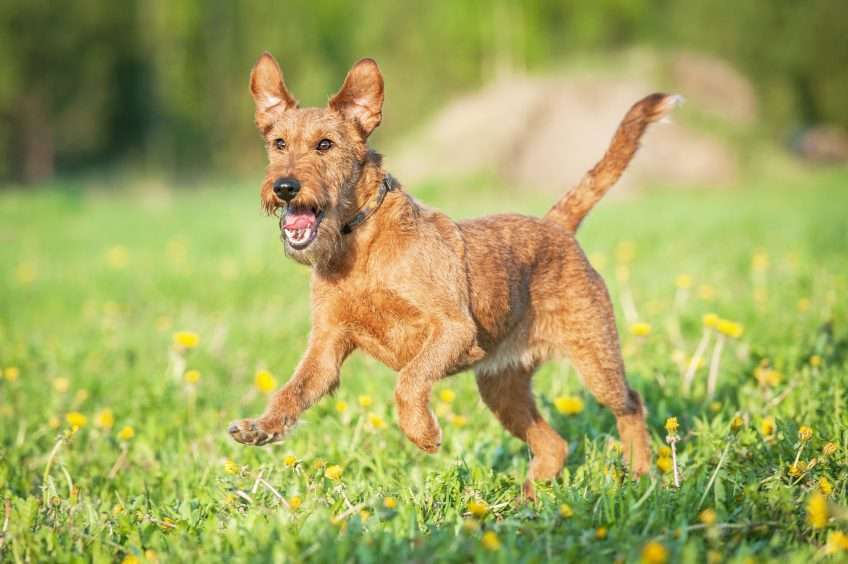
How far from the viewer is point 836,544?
102 inches

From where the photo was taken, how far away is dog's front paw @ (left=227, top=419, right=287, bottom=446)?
3363 millimetres

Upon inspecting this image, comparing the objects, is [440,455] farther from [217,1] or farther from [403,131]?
[217,1]

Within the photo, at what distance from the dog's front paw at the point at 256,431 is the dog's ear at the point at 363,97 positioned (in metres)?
1.45

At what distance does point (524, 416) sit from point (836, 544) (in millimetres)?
1953

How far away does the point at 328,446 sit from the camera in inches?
174

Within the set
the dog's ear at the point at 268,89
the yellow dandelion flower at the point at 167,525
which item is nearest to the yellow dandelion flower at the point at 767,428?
the yellow dandelion flower at the point at 167,525

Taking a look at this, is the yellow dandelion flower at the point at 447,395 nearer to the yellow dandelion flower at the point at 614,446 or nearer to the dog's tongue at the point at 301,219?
the yellow dandelion flower at the point at 614,446

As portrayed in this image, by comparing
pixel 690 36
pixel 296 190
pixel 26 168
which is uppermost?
pixel 690 36

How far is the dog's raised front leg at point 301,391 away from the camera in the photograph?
11.2 ft

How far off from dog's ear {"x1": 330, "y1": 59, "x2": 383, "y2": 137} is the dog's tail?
117cm

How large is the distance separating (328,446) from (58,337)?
4.21 metres

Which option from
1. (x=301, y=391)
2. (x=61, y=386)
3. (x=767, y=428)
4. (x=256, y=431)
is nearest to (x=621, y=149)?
(x=767, y=428)

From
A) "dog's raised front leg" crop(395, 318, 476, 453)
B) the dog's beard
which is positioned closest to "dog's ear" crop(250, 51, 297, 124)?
the dog's beard

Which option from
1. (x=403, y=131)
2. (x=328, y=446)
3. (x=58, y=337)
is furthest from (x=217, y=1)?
(x=328, y=446)
